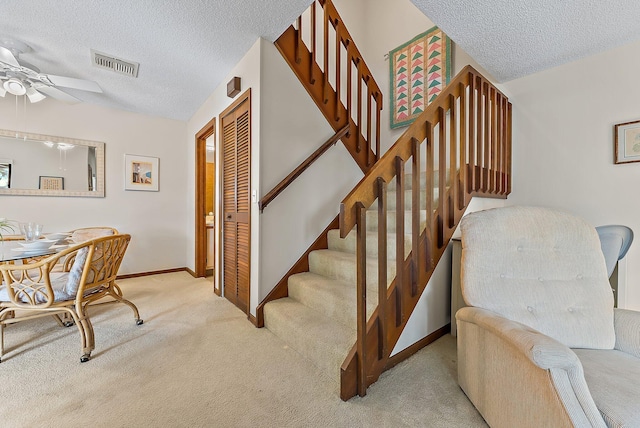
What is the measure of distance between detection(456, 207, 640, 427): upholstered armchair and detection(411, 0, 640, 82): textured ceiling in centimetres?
118

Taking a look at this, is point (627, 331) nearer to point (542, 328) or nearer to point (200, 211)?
point (542, 328)

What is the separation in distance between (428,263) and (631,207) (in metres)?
1.55

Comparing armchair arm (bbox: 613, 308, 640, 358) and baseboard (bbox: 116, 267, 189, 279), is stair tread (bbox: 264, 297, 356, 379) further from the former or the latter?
baseboard (bbox: 116, 267, 189, 279)

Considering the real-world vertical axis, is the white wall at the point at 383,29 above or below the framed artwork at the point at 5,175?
above

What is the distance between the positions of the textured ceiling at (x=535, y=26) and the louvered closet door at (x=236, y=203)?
176 cm

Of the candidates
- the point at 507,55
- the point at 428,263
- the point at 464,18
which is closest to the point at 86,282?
the point at 428,263

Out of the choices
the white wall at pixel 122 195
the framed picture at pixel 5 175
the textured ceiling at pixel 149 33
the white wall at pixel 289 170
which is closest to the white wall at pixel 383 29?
the white wall at pixel 289 170

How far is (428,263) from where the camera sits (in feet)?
5.90

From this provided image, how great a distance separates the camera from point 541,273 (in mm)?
1452

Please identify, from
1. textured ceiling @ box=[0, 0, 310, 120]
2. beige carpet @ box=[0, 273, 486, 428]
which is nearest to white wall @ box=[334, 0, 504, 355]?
beige carpet @ box=[0, 273, 486, 428]

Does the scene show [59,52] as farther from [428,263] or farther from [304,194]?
[428,263]

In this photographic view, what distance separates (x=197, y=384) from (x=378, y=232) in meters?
1.35

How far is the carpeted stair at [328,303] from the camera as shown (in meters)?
1.68

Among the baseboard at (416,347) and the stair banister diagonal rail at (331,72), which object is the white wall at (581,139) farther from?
the stair banister diagonal rail at (331,72)
